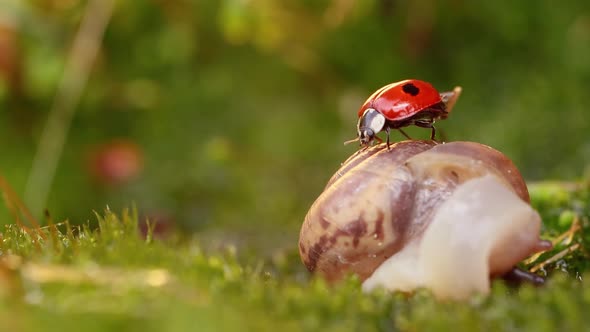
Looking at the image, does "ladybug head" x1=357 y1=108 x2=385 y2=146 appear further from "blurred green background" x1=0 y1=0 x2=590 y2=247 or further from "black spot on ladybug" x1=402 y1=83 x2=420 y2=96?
"blurred green background" x1=0 y1=0 x2=590 y2=247

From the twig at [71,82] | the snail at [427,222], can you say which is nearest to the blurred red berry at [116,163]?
the twig at [71,82]

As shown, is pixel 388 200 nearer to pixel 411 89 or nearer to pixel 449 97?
pixel 411 89

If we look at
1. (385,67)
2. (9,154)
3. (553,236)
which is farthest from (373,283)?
(9,154)

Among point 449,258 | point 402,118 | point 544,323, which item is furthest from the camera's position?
point 402,118

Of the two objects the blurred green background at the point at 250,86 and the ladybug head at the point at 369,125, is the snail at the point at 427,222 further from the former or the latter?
the blurred green background at the point at 250,86

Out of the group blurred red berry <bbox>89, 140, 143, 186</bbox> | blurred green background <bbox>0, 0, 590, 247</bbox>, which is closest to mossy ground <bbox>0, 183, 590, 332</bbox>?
blurred green background <bbox>0, 0, 590, 247</bbox>

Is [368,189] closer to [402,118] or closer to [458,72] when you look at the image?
[402,118]
